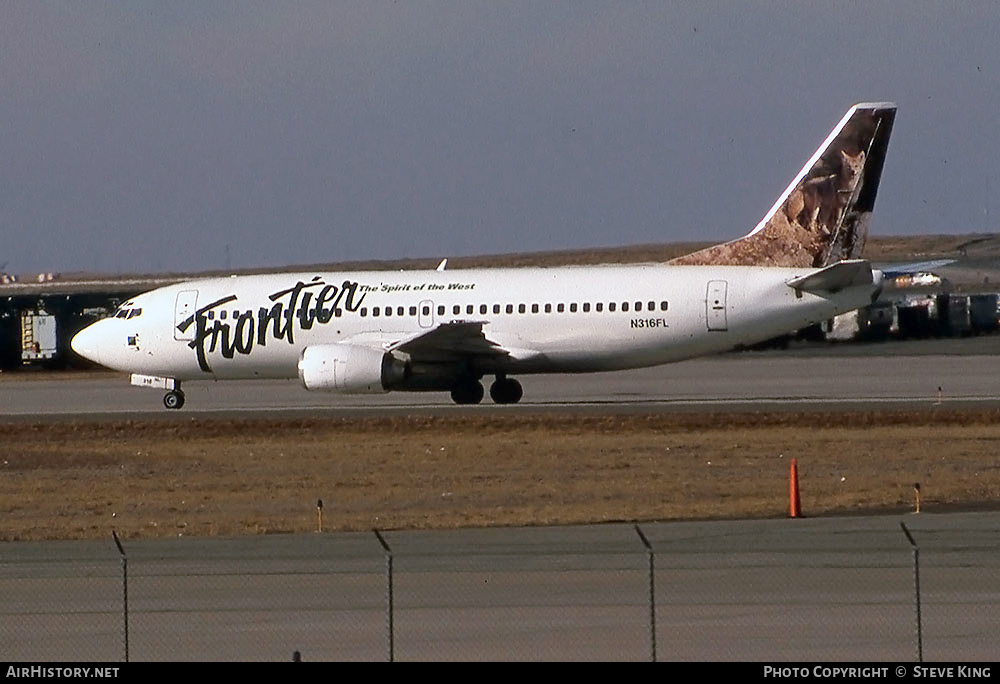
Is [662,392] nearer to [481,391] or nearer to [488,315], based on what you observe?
[481,391]

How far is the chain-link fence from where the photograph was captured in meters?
14.9

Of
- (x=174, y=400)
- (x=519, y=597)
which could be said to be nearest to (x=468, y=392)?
(x=174, y=400)

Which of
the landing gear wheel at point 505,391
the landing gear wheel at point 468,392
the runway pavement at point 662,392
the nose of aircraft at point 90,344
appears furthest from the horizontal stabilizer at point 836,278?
the nose of aircraft at point 90,344

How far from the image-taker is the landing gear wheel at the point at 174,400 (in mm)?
47594

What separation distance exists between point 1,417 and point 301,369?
7.75m

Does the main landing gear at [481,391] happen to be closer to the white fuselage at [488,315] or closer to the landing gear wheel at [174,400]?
the white fuselage at [488,315]

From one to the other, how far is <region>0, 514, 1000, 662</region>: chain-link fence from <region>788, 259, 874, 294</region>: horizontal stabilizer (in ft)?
60.6

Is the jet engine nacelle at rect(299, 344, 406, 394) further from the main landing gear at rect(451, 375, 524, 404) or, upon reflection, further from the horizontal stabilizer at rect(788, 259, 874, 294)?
the horizontal stabilizer at rect(788, 259, 874, 294)

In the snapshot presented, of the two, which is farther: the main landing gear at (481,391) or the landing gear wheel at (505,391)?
the landing gear wheel at (505,391)

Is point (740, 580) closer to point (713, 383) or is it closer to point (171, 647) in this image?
point (171, 647)

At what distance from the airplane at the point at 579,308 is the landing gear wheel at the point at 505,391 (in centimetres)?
3

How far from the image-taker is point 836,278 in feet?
134

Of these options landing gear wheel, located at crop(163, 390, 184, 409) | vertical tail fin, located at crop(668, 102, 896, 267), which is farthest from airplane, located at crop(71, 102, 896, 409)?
landing gear wheel, located at crop(163, 390, 184, 409)

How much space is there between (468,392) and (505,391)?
1142mm
